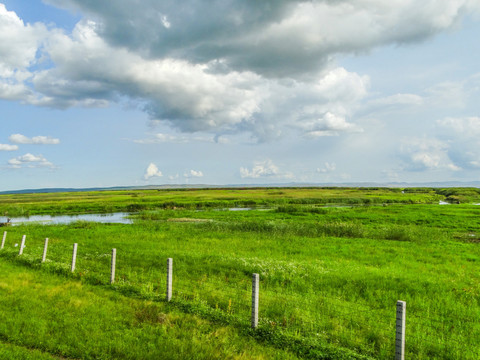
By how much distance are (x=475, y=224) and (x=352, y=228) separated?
934 inches

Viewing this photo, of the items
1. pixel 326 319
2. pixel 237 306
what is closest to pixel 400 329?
pixel 326 319

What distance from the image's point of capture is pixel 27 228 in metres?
42.4

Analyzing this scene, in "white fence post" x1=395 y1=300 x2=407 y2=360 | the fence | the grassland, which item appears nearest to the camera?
"white fence post" x1=395 y1=300 x2=407 y2=360

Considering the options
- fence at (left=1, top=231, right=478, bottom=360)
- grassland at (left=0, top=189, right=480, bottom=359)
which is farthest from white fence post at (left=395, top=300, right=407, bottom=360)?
grassland at (left=0, top=189, right=480, bottom=359)

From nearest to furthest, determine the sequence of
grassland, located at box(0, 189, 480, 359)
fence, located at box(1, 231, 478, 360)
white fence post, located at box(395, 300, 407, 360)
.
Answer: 1. white fence post, located at box(395, 300, 407, 360)
2. grassland, located at box(0, 189, 480, 359)
3. fence, located at box(1, 231, 478, 360)

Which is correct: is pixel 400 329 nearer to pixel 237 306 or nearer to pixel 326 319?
pixel 326 319

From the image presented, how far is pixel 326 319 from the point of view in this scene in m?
11.0

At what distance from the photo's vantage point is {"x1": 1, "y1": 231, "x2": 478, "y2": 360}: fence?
9.15 metres

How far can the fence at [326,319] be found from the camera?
9.15m

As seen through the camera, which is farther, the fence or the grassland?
the fence

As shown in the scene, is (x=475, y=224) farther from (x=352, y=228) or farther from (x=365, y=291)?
(x=365, y=291)

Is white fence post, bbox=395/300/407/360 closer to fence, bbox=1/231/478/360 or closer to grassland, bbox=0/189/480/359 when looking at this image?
fence, bbox=1/231/478/360

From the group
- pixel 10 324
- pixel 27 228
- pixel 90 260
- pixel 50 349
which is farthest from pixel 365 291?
pixel 27 228

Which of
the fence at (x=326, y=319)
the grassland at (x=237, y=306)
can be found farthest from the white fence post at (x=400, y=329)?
the grassland at (x=237, y=306)
